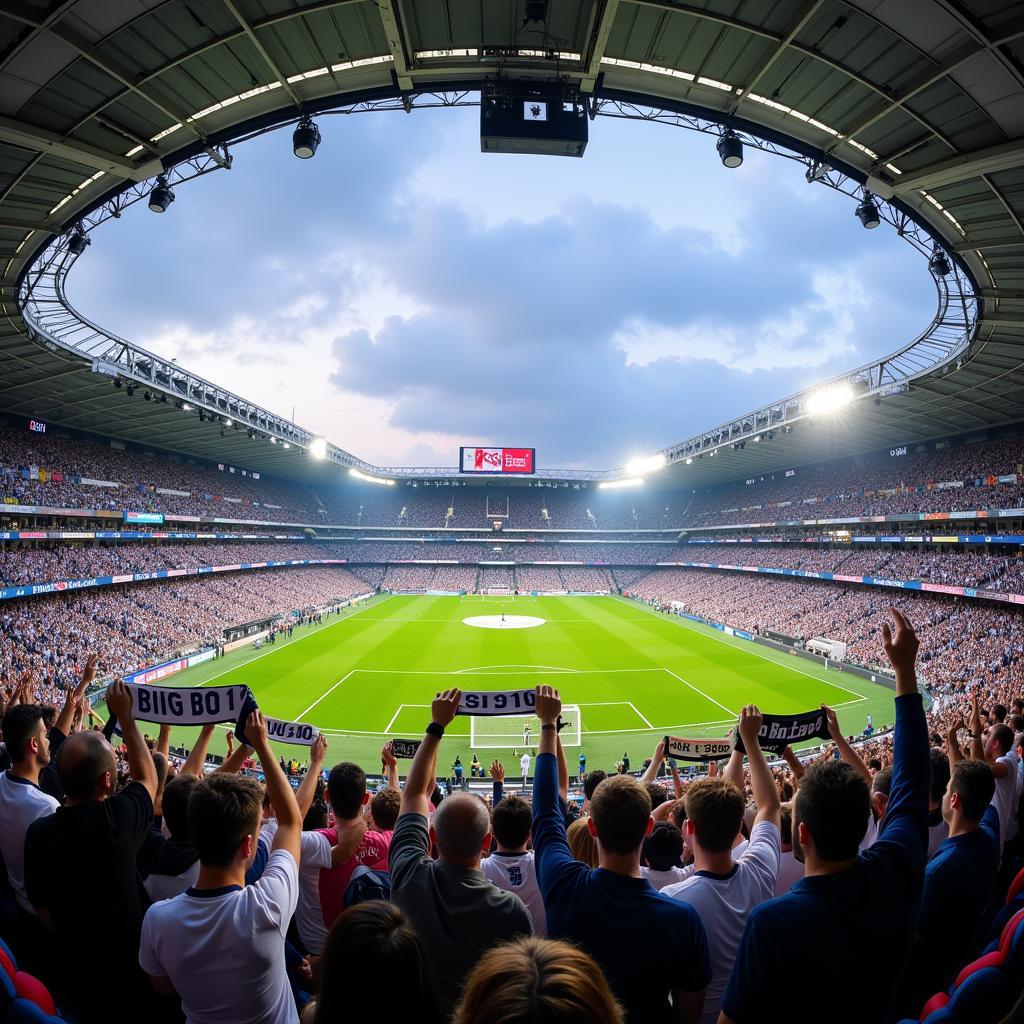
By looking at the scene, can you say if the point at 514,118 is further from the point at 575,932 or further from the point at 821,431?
the point at 821,431

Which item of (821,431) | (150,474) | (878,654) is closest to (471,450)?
(150,474)

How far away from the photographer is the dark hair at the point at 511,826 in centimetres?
394

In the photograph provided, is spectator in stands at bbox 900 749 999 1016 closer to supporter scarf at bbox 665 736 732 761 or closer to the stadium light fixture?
supporter scarf at bbox 665 736 732 761

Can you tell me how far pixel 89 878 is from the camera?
3197mm

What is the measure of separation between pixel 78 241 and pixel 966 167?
2266 centimetres

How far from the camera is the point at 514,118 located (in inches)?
413

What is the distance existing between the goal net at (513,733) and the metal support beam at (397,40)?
20.4 m

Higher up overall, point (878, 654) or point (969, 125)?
point (969, 125)

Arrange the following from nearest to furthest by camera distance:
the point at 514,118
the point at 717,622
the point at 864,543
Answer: the point at 514,118 < the point at 864,543 < the point at 717,622

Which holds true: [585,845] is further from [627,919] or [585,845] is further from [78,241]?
[78,241]

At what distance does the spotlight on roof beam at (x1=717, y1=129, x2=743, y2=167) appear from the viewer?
11.4 metres

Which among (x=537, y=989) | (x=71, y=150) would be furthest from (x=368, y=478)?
(x=537, y=989)

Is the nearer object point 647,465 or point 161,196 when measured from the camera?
point 161,196

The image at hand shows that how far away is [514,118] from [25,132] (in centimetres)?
994
